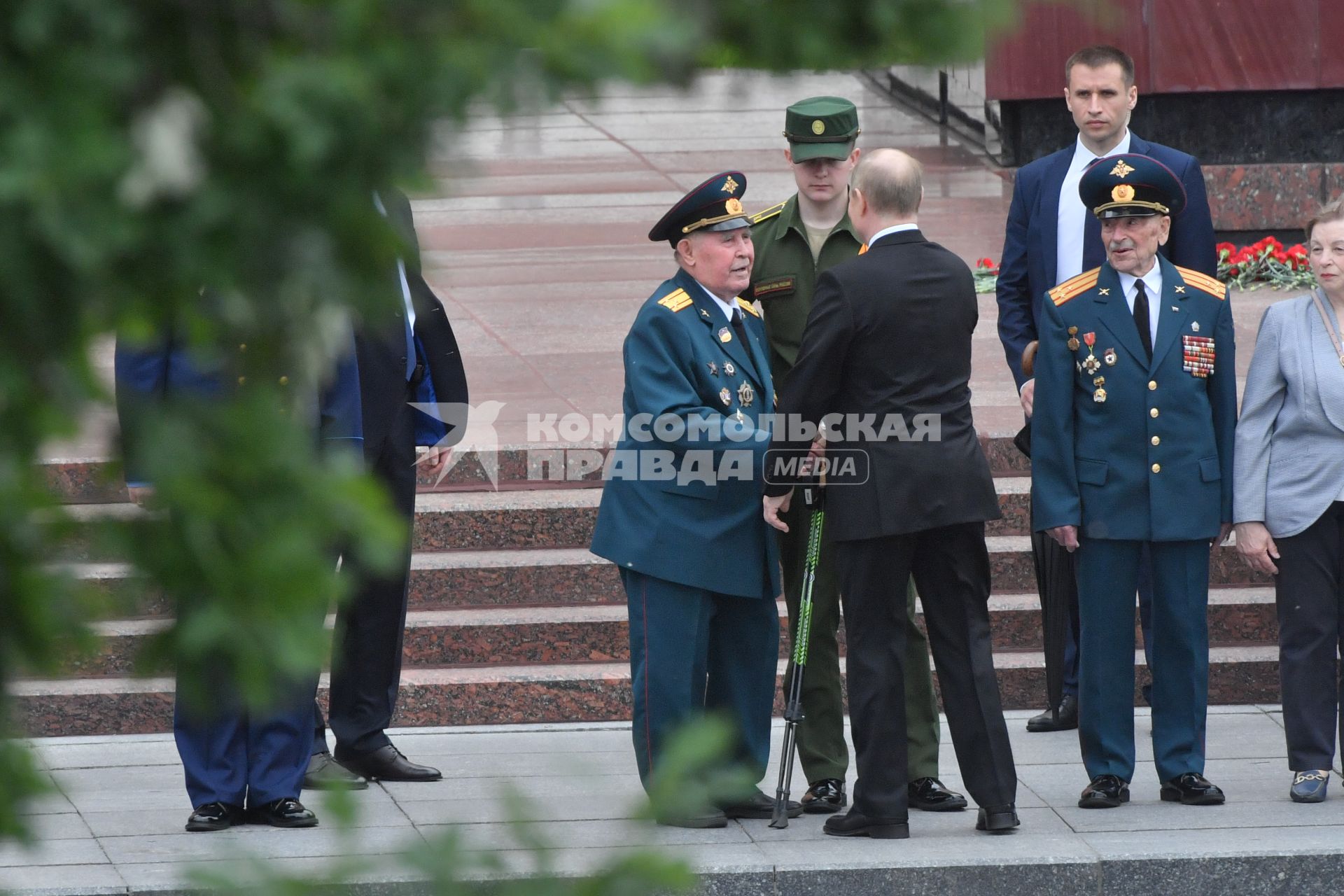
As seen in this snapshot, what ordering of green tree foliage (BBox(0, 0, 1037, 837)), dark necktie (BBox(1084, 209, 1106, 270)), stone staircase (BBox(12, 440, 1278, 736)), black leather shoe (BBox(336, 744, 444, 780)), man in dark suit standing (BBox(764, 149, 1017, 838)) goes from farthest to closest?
stone staircase (BBox(12, 440, 1278, 736)), dark necktie (BBox(1084, 209, 1106, 270)), black leather shoe (BBox(336, 744, 444, 780)), man in dark suit standing (BBox(764, 149, 1017, 838)), green tree foliage (BBox(0, 0, 1037, 837))

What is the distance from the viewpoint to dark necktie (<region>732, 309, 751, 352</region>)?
5.15m

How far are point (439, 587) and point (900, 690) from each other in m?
2.40

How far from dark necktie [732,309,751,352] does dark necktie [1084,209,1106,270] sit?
1402 mm

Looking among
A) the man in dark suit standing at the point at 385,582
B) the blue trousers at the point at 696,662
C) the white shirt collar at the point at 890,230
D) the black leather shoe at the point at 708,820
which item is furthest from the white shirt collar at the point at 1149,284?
the man in dark suit standing at the point at 385,582

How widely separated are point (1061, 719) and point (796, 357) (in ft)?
5.79

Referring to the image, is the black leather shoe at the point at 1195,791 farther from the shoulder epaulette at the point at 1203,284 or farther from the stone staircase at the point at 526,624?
the shoulder epaulette at the point at 1203,284

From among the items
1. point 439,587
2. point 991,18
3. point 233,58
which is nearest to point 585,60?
point 233,58

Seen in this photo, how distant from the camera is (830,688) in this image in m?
5.31

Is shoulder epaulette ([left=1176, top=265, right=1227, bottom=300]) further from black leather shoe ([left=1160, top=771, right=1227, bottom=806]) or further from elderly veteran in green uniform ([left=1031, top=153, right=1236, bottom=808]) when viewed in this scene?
black leather shoe ([left=1160, top=771, right=1227, bottom=806])

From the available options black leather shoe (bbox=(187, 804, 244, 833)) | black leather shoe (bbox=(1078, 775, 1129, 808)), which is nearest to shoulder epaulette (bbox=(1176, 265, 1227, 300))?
black leather shoe (bbox=(1078, 775, 1129, 808))

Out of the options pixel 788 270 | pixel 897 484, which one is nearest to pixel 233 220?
pixel 897 484

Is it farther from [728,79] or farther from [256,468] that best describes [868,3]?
[256,468]

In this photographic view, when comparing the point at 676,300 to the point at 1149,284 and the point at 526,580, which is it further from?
the point at 526,580

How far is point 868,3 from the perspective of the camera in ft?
4.57
